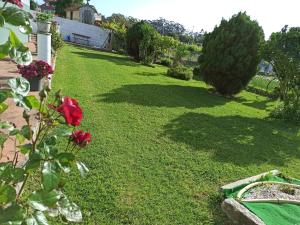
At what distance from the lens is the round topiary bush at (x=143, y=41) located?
65.0 feet

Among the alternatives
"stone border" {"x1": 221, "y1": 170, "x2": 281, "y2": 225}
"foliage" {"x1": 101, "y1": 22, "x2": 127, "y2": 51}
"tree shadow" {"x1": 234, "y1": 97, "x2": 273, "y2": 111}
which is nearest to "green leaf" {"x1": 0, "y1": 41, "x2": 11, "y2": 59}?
"stone border" {"x1": 221, "y1": 170, "x2": 281, "y2": 225}

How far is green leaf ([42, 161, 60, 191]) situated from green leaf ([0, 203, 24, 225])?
17cm

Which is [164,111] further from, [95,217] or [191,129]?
[95,217]

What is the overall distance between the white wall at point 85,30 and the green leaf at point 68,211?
91.1 ft

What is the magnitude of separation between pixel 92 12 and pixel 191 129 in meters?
35.7

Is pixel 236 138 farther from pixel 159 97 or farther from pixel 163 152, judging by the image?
pixel 159 97

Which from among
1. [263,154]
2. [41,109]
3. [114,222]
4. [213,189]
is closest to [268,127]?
[263,154]

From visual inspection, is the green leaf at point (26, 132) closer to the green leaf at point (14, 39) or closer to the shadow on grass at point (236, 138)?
the green leaf at point (14, 39)

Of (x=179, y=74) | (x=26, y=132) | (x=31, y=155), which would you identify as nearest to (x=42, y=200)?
(x=31, y=155)

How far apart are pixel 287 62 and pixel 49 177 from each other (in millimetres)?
9739

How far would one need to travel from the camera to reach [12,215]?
1455 mm

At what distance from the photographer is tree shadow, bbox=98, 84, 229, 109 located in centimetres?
891

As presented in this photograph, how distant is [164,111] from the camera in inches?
329

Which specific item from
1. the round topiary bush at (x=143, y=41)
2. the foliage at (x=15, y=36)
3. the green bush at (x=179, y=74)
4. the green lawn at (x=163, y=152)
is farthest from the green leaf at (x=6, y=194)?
the round topiary bush at (x=143, y=41)
